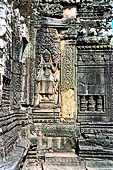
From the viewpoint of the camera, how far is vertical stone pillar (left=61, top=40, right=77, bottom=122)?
6.05 meters

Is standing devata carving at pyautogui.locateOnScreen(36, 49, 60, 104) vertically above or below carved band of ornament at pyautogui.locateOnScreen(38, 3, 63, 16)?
below

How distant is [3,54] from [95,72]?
3.33 meters

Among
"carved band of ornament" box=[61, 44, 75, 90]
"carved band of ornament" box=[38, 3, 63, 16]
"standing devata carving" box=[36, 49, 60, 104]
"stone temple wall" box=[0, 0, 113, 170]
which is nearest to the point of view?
"stone temple wall" box=[0, 0, 113, 170]

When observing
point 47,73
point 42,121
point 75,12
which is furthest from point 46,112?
point 75,12

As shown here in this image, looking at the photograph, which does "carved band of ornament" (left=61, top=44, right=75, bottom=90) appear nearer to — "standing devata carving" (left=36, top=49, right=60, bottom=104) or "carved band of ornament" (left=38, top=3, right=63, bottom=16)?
"standing devata carving" (left=36, top=49, right=60, bottom=104)

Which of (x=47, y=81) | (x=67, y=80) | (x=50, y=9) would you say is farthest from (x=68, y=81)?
(x=50, y=9)

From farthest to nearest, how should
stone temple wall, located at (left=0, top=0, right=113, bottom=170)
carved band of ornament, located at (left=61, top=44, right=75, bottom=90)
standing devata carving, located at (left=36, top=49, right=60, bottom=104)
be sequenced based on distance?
→ carved band of ornament, located at (left=61, top=44, right=75, bottom=90) < standing devata carving, located at (left=36, top=49, right=60, bottom=104) < stone temple wall, located at (left=0, top=0, right=113, bottom=170)

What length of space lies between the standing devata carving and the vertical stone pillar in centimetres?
20

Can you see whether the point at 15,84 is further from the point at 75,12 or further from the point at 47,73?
the point at 75,12

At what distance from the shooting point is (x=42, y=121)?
6004 millimetres

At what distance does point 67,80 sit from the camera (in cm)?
614

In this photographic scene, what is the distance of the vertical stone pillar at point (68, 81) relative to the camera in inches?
238

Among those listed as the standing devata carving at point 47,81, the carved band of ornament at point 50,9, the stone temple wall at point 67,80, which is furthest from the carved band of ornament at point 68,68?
the carved band of ornament at point 50,9

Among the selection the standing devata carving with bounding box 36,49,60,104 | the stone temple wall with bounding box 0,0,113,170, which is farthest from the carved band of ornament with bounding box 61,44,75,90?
the standing devata carving with bounding box 36,49,60,104
